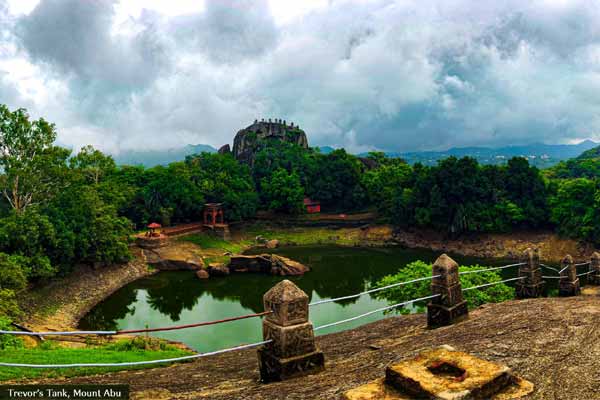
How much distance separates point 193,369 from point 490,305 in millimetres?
6607

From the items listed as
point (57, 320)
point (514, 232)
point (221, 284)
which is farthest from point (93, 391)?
point (514, 232)

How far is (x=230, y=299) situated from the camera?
26.9 metres

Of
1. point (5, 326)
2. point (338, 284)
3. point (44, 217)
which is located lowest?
point (338, 284)

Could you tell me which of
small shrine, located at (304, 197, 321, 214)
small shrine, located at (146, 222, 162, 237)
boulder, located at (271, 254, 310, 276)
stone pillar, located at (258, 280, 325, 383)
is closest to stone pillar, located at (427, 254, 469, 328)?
stone pillar, located at (258, 280, 325, 383)

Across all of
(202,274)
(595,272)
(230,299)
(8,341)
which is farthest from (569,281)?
(202,274)

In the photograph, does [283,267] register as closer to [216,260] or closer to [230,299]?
[230,299]

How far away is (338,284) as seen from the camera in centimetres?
3003

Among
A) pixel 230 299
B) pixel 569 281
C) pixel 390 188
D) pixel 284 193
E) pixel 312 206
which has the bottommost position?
pixel 230 299

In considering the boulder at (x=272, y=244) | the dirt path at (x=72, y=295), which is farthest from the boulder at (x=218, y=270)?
the boulder at (x=272, y=244)

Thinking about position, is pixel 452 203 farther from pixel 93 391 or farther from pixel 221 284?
pixel 93 391

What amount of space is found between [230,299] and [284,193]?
2248 cm

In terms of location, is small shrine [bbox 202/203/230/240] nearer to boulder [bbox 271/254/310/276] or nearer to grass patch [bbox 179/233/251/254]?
grass patch [bbox 179/233/251/254]

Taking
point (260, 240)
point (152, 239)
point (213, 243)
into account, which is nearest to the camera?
point (152, 239)

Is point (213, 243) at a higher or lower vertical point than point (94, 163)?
lower
